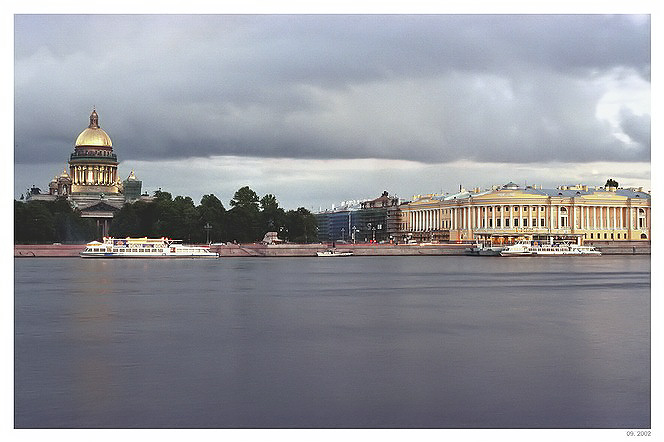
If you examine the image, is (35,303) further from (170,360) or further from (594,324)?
(594,324)

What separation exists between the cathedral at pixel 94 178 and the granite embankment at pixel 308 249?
20.1 metres

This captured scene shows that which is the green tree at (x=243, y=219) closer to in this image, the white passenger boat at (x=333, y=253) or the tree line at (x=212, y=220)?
the tree line at (x=212, y=220)

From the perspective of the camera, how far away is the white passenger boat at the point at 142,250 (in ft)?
162

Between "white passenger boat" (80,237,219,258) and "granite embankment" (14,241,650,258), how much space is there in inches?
81.6

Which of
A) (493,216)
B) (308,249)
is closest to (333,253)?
(308,249)

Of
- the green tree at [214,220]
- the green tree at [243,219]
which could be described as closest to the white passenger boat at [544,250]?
the green tree at [243,219]

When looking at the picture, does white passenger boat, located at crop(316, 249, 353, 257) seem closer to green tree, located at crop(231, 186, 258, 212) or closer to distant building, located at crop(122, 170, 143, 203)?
green tree, located at crop(231, 186, 258, 212)

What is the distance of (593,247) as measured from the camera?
64.3m

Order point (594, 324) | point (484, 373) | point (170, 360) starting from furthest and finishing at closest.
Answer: point (594, 324) < point (170, 360) < point (484, 373)

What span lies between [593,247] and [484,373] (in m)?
56.9

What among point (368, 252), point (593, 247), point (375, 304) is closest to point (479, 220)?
point (593, 247)

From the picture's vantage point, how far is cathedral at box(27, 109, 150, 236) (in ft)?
246

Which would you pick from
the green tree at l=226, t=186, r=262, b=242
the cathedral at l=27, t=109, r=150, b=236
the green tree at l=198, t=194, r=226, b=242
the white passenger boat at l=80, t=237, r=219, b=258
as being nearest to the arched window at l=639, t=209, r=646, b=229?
the green tree at l=226, t=186, r=262, b=242
